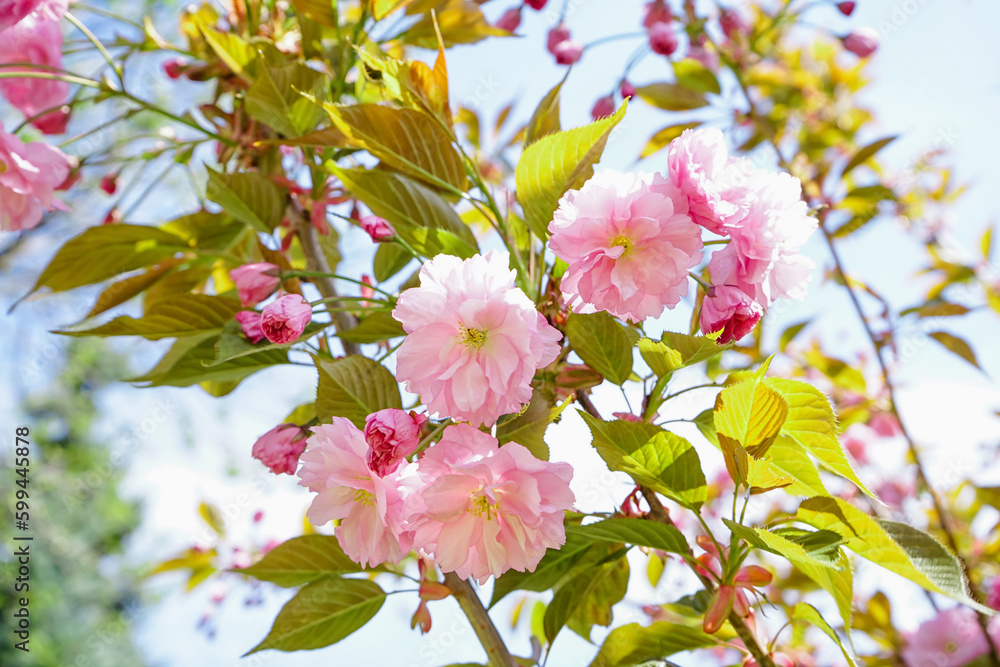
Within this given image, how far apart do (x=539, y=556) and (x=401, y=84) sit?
0.42 m

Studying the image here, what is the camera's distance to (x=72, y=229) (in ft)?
15.4

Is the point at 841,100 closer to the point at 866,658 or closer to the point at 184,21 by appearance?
the point at 866,658

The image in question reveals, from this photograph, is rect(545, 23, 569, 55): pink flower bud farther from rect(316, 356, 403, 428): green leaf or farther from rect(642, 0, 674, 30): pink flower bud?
rect(316, 356, 403, 428): green leaf

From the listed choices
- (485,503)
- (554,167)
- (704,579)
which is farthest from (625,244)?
(704,579)

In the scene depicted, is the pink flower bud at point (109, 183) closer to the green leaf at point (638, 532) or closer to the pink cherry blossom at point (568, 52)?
the pink cherry blossom at point (568, 52)

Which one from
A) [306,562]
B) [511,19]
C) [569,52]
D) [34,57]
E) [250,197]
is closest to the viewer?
[306,562]

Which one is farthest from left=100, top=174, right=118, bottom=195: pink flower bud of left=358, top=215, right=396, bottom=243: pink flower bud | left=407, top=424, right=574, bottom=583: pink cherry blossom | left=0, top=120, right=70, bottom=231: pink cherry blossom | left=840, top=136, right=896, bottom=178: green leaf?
left=840, top=136, right=896, bottom=178: green leaf

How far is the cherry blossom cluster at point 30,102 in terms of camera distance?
2.64 ft

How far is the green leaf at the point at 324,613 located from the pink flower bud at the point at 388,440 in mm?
257

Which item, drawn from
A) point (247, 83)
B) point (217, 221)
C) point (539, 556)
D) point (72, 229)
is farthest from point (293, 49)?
point (72, 229)

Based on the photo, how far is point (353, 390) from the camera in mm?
568

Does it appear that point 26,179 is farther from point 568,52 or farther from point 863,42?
point 863,42

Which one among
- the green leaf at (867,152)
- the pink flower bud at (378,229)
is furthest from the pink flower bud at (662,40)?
the pink flower bud at (378,229)

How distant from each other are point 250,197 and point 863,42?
1222mm
